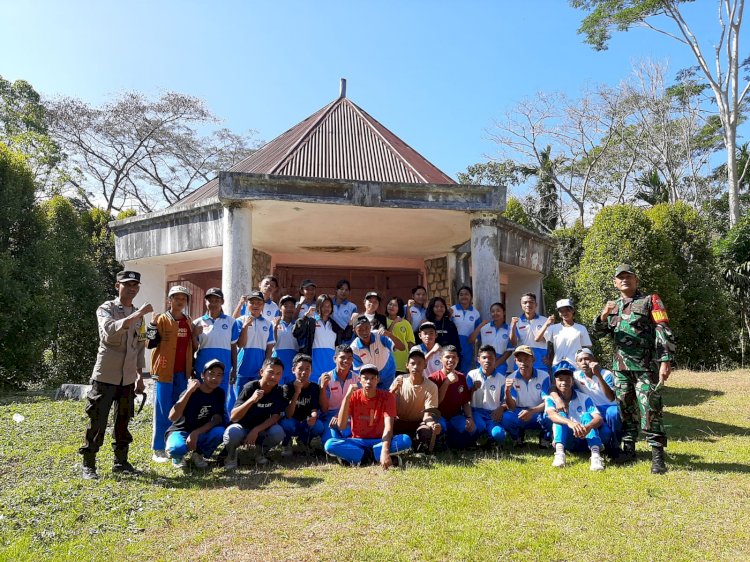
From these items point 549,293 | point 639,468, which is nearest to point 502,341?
point 639,468

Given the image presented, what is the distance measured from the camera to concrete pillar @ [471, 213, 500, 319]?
26.0 feet

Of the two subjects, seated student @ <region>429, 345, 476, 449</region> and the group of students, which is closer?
the group of students

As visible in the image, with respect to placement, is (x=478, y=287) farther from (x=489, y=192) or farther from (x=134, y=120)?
(x=134, y=120)

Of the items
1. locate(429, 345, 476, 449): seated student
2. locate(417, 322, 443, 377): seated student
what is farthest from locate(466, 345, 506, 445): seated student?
locate(417, 322, 443, 377): seated student

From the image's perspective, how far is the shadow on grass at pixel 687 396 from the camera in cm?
888

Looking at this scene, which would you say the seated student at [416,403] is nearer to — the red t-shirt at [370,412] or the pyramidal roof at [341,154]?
the red t-shirt at [370,412]

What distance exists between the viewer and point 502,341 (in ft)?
22.8

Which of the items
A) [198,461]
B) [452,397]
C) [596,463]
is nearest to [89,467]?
[198,461]

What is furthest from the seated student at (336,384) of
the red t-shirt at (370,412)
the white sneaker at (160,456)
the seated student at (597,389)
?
the seated student at (597,389)

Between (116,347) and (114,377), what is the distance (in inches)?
9.4

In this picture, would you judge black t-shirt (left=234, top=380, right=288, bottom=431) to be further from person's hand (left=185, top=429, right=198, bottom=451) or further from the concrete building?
the concrete building

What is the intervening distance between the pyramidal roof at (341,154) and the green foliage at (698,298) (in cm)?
733

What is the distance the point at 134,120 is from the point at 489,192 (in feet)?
73.2

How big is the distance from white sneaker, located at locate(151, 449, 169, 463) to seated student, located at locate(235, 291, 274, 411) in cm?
98
